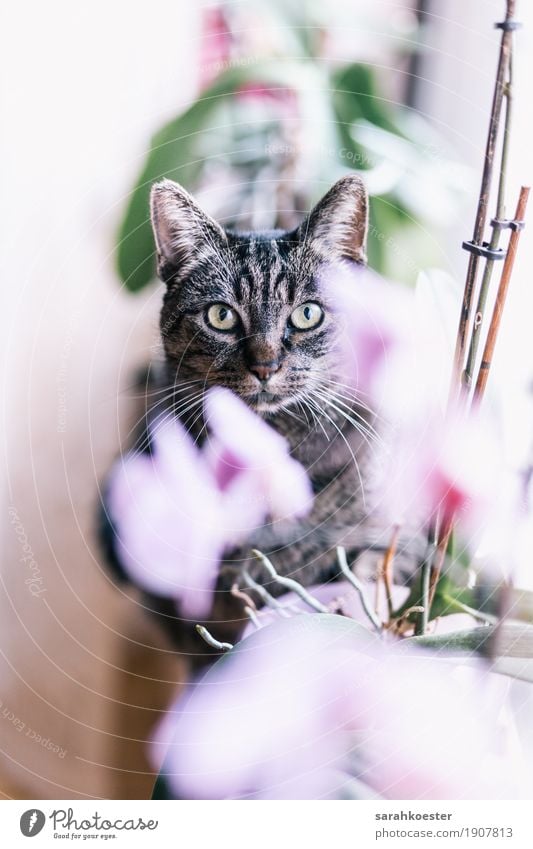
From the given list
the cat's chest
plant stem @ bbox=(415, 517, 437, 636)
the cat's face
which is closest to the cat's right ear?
the cat's face

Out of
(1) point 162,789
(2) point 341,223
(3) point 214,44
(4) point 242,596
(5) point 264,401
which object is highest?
(3) point 214,44

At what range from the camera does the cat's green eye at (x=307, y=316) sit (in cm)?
39

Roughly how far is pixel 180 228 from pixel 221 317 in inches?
2.1

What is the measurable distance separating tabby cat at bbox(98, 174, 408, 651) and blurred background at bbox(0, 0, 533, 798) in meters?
0.03

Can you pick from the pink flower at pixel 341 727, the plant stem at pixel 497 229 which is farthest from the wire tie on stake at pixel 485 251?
the pink flower at pixel 341 727

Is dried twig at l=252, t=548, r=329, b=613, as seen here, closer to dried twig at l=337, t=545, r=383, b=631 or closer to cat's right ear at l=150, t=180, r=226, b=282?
dried twig at l=337, t=545, r=383, b=631

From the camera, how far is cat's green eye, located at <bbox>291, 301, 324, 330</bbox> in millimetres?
390

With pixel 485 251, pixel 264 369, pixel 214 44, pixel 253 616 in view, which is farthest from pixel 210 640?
pixel 214 44

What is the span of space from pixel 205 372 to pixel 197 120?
0.18 meters

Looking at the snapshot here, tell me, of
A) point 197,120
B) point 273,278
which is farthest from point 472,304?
point 197,120

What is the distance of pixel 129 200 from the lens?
0.43m

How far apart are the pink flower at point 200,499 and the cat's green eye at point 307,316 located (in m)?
0.07

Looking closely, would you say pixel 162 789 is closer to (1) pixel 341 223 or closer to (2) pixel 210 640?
(2) pixel 210 640

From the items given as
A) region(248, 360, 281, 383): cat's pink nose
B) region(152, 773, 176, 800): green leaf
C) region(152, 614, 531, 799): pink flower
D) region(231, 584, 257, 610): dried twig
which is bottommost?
region(152, 773, 176, 800): green leaf
